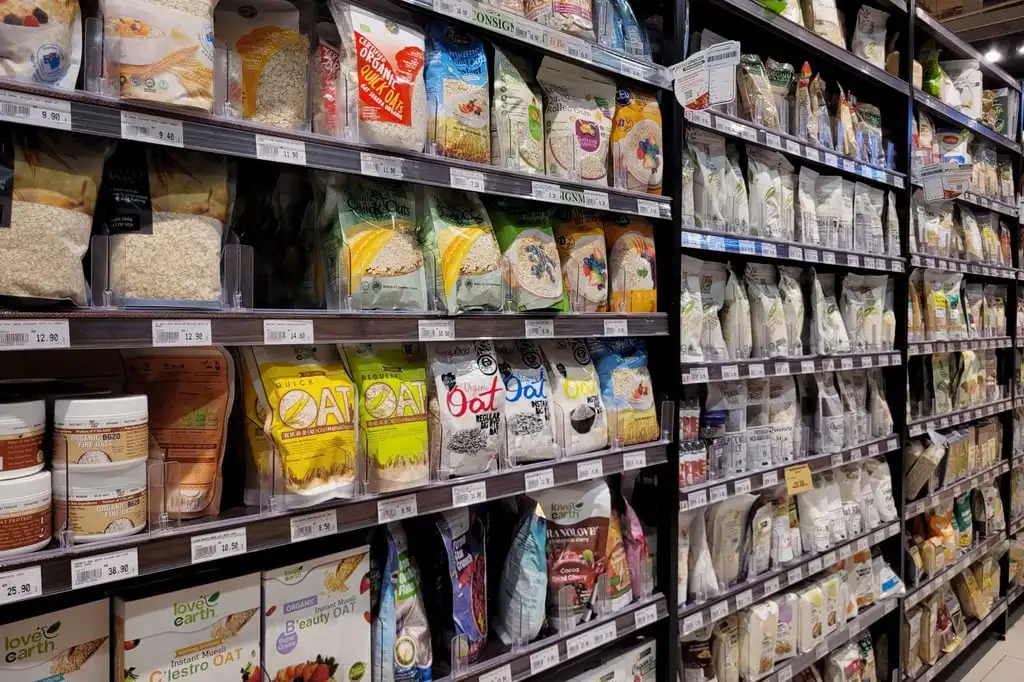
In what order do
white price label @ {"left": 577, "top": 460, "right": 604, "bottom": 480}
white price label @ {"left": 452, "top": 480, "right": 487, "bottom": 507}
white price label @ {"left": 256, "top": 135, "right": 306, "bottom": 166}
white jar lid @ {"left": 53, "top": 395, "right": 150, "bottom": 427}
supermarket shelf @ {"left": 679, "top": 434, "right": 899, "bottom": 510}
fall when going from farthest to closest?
supermarket shelf @ {"left": 679, "top": 434, "right": 899, "bottom": 510} → white price label @ {"left": 577, "top": 460, "right": 604, "bottom": 480} → white price label @ {"left": 452, "top": 480, "right": 487, "bottom": 507} → white price label @ {"left": 256, "top": 135, "right": 306, "bottom": 166} → white jar lid @ {"left": 53, "top": 395, "right": 150, "bottom": 427}

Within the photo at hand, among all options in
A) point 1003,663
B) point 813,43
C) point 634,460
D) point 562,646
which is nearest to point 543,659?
point 562,646

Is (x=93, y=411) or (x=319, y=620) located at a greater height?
(x=93, y=411)

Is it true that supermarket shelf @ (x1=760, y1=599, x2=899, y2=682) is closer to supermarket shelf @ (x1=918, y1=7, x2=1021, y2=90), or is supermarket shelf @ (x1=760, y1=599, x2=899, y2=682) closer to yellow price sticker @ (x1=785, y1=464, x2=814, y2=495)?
yellow price sticker @ (x1=785, y1=464, x2=814, y2=495)

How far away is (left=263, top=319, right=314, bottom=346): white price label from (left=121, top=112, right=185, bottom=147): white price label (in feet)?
1.12

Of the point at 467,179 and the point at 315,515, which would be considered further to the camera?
the point at 467,179

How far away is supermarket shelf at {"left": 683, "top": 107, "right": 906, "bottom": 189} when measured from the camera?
209 centimetres

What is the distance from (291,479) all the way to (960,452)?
3.55 m

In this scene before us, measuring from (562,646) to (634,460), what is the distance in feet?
1.73

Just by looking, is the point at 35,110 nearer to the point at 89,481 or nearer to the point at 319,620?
the point at 89,481

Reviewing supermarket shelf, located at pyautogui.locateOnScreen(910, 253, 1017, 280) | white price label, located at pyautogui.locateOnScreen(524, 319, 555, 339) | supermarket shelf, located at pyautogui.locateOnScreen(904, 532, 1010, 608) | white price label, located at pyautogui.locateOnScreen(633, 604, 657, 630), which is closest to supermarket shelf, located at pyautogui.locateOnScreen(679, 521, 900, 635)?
white price label, located at pyautogui.locateOnScreen(633, 604, 657, 630)

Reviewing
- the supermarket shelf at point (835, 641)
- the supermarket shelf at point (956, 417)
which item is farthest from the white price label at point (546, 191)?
the supermarket shelf at point (956, 417)

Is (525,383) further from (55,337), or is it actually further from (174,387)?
(55,337)

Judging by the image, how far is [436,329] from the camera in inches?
58.3

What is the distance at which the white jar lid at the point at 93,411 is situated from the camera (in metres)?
1.07
